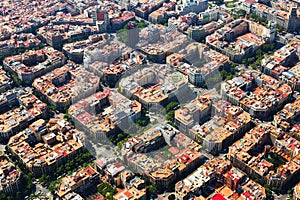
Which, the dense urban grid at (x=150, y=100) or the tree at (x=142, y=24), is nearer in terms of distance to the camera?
the dense urban grid at (x=150, y=100)

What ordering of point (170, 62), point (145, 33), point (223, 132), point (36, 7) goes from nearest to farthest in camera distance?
point (223, 132)
point (170, 62)
point (145, 33)
point (36, 7)

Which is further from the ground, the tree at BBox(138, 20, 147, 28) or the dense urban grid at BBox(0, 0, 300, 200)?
the tree at BBox(138, 20, 147, 28)

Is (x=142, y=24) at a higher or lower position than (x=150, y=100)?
higher

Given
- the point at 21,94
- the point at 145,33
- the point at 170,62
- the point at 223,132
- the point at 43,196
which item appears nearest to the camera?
the point at 43,196

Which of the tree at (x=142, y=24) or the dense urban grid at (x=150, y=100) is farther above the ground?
Answer: the tree at (x=142, y=24)

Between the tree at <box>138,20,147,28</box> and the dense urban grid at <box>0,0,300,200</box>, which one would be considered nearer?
the dense urban grid at <box>0,0,300,200</box>

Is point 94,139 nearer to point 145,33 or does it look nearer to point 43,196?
point 43,196

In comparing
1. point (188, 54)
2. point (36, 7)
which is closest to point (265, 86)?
point (188, 54)

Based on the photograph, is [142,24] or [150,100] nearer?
[150,100]
